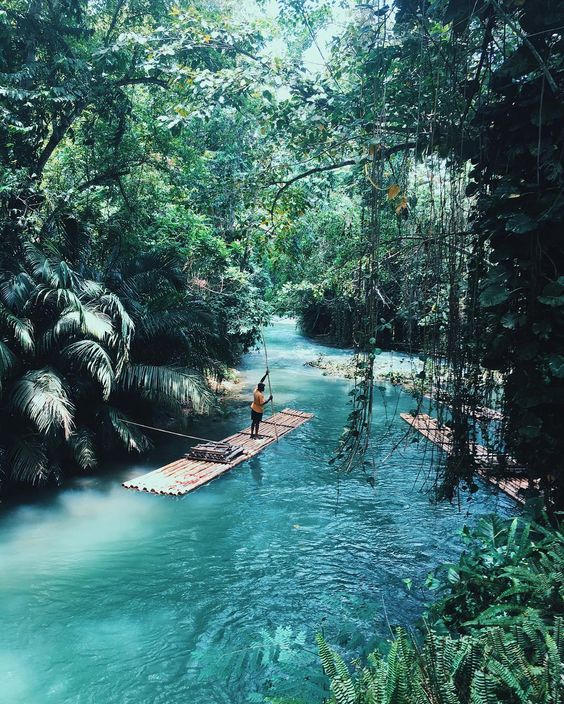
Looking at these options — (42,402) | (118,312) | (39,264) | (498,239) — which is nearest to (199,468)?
(42,402)

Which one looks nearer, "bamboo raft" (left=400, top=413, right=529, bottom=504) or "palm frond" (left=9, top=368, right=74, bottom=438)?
"bamboo raft" (left=400, top=413, right=529, bottom=504)

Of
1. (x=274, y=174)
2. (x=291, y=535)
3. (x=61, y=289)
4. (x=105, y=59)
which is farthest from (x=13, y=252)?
(x=291, y=535)

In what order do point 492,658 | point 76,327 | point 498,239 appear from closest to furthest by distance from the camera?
point 492,658 < point 498,239 < point 76,327

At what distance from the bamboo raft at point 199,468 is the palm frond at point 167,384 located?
1072mm

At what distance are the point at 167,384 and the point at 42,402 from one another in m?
2.10

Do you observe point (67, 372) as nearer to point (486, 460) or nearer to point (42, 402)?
point (42, 402)

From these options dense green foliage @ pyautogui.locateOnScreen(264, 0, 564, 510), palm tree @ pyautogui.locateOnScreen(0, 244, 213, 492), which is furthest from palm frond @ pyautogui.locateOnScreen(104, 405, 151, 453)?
dense green foliage @ pyautogui.locateOnScreen(264, 0, 564, 510)

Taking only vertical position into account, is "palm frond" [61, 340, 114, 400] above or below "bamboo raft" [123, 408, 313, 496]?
above

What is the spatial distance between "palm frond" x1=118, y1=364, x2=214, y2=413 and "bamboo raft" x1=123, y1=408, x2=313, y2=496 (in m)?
1.07

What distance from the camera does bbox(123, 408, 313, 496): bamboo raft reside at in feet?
26.1

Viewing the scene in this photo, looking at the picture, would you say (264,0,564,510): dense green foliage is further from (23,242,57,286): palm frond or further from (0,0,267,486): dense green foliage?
(23,242,57,286): palm frond

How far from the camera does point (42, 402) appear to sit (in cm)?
715

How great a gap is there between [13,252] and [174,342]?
3140mm

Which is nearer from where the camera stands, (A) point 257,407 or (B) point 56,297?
(B) point 56,297
